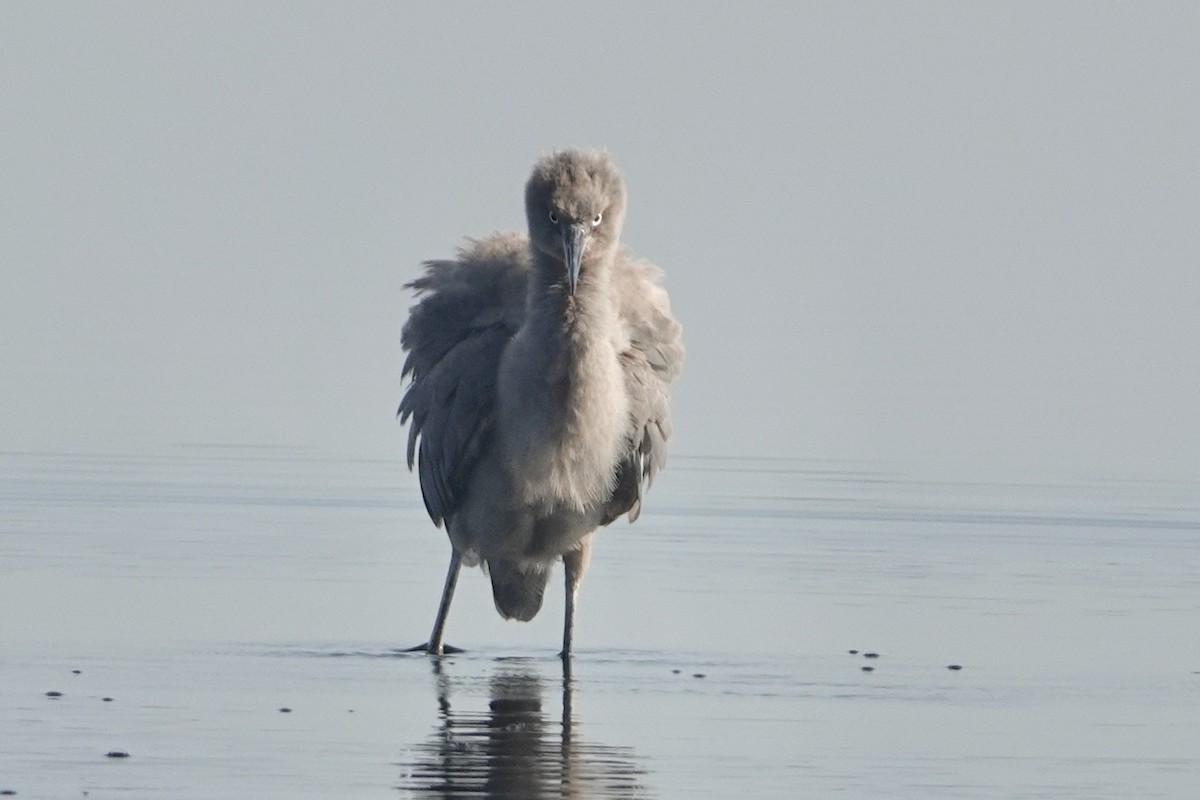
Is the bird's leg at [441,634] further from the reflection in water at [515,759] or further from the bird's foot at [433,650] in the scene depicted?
the reflection in water at [515,759]

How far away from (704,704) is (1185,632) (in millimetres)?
3203

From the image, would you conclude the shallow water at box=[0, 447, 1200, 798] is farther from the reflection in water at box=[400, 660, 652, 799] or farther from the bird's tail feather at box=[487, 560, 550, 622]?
the bird's tail feather at box=[487, 560, 550, 622]

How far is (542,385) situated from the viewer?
12891 mm

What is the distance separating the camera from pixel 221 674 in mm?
11820

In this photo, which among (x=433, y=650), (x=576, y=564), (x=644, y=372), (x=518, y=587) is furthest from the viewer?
(x=518, y=587)

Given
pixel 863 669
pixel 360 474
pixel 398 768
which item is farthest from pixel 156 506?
pixel 398 768

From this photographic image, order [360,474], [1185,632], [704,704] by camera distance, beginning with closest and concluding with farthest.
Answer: [704,704], [1185,632], [360,474]

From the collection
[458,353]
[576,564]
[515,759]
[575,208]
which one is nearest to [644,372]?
[458,353]

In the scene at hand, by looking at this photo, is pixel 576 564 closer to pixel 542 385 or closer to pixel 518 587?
pixel 518 587

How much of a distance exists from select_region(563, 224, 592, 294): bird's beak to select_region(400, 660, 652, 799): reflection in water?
6.79 feet

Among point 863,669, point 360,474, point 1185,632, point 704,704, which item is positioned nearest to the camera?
point 704,704

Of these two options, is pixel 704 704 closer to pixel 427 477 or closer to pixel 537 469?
pixel 537 469

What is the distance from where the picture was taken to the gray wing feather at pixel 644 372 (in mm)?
13641

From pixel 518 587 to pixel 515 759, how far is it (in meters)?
3.98
